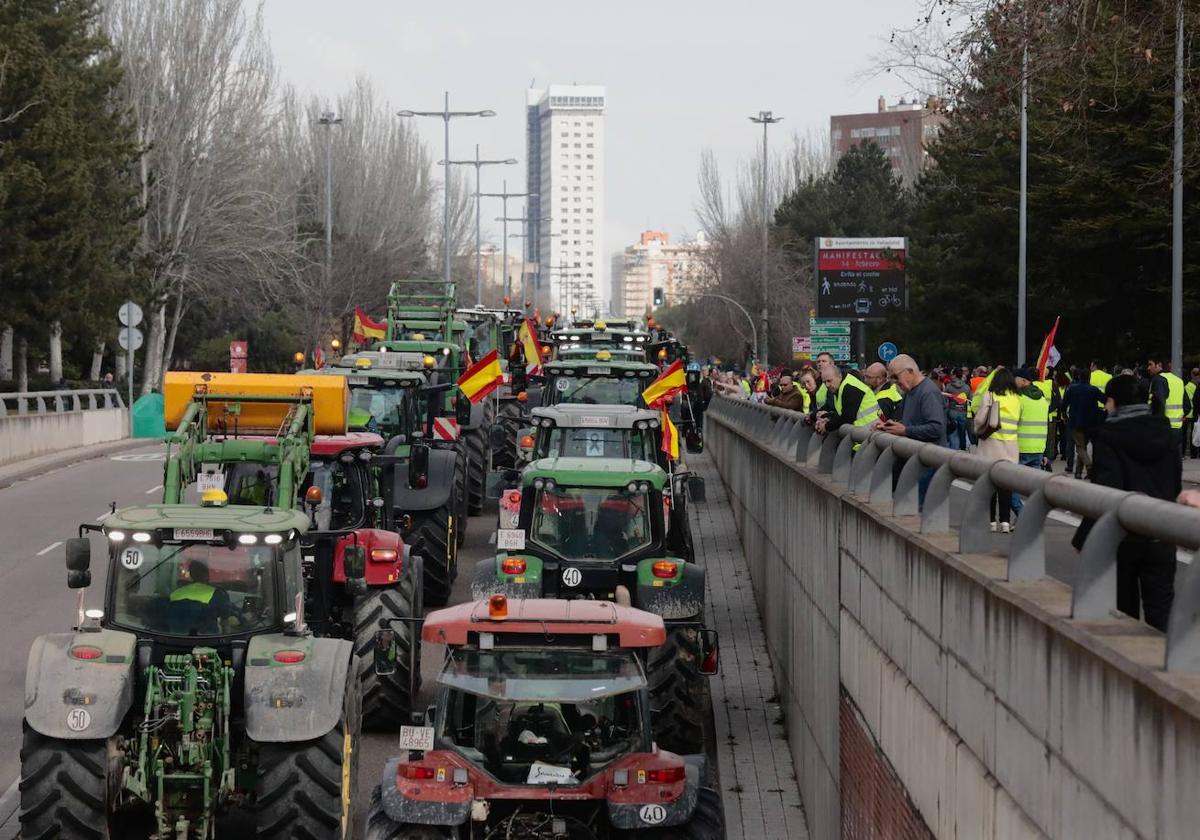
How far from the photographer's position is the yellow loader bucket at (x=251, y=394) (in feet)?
52.3

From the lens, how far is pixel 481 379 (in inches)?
1035

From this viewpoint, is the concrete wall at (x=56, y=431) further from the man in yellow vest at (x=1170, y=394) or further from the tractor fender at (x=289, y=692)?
the tractor fender at (x=289, y=692)

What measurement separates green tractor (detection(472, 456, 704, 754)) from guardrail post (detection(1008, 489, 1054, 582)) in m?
7.34

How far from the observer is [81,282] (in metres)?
53.4

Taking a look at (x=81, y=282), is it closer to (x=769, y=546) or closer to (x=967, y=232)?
(x=967, y=232)

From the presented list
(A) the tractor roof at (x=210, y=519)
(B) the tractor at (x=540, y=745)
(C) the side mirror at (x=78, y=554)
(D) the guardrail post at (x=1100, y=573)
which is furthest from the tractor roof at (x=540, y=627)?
(D) the guardrail post at (x=1100, y=573)

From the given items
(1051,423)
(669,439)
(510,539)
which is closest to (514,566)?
(510,539)

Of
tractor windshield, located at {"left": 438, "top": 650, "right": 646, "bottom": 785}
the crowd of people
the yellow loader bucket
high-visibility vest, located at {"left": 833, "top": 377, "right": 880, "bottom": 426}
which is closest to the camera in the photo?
the crowd of people

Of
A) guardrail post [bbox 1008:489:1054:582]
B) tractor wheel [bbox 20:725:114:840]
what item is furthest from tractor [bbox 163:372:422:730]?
guardrail post [bbox 1008:489:1054:582]

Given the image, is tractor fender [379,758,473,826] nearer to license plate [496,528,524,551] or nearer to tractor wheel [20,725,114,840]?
tractor wheel [20,725,114,840]

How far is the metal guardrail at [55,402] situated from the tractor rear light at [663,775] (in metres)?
32.8

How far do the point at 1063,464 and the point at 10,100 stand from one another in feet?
92.1

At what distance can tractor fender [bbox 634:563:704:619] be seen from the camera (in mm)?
14156

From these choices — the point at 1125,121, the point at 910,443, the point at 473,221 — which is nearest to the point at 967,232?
the point at 1125,121
